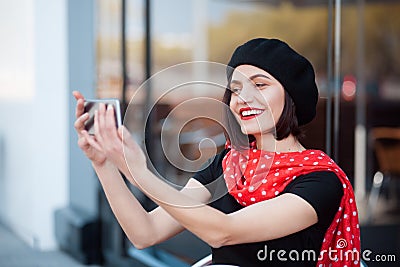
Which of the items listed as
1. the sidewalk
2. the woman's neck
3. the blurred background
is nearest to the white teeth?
the woman's neck

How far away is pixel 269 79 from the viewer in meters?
1.96

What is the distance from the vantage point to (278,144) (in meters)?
2.06

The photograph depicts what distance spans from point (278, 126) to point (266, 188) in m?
0.15

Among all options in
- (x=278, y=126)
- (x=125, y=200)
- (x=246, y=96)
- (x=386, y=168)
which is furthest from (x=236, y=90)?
(x=386, y=168)

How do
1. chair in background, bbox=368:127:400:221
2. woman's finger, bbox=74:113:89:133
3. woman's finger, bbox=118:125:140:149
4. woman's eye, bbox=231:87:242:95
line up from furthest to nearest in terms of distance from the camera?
chair in background, bbox=368:127:400:221, woman's eye, bbox=231:87:242:95, woman's finger, bbox=74:113:89:133, woman's finger, bbox=118:125:140:149

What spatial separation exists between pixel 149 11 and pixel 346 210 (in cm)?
317

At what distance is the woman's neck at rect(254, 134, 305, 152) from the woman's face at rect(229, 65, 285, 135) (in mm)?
70

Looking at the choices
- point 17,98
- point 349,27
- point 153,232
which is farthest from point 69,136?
point 349,27

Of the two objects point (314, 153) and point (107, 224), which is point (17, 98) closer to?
point (107, 224)

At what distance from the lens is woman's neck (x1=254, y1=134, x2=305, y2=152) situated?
2.05 m

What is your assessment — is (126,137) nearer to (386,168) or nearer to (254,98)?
(254,98)

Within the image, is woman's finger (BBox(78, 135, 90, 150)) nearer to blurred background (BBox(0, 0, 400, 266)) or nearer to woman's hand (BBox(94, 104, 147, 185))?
woman's hand (BBox(94, 104, 147, 185))

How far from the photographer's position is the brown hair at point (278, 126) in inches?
78.2

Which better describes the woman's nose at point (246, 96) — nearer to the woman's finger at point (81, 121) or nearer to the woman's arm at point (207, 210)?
the woman's arm at point (207, 210)
